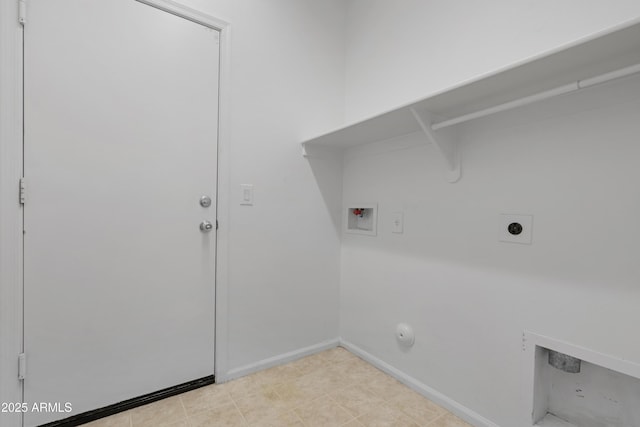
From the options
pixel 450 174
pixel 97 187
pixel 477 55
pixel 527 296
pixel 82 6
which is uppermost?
pixel 82 6

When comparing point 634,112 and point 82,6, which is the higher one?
point 82,6

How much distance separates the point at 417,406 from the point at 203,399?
1.04m

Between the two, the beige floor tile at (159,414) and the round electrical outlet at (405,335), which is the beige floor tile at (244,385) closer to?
the beige floor tile at (159,414)

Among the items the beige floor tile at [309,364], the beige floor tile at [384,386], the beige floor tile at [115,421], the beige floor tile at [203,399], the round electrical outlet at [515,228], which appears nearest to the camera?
the round electrical outlet at [515,228]

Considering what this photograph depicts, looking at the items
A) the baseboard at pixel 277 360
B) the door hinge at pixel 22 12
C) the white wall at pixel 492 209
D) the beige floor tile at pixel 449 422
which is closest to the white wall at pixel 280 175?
the baseboard at pixel 277 360

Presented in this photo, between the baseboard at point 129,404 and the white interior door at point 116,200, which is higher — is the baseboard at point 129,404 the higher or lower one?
the lower one

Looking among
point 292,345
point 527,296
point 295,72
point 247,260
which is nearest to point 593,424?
point 527,296

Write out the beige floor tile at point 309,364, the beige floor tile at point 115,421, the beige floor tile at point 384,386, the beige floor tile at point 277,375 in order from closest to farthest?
the beige floor tile at point 115,421 < the beige floor tile at point 384,386 < the beige floor tile at point 277,375 < the beige floor tile at point 309,364

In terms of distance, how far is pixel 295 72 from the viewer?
6.03ft

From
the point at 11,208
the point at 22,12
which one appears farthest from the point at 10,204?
the point at 22,12

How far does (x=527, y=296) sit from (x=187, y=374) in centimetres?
162

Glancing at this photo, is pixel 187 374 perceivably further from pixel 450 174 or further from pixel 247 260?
pixel 450 174

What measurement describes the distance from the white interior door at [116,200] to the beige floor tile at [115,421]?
0.07 metres

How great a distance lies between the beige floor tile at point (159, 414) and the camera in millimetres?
1277
